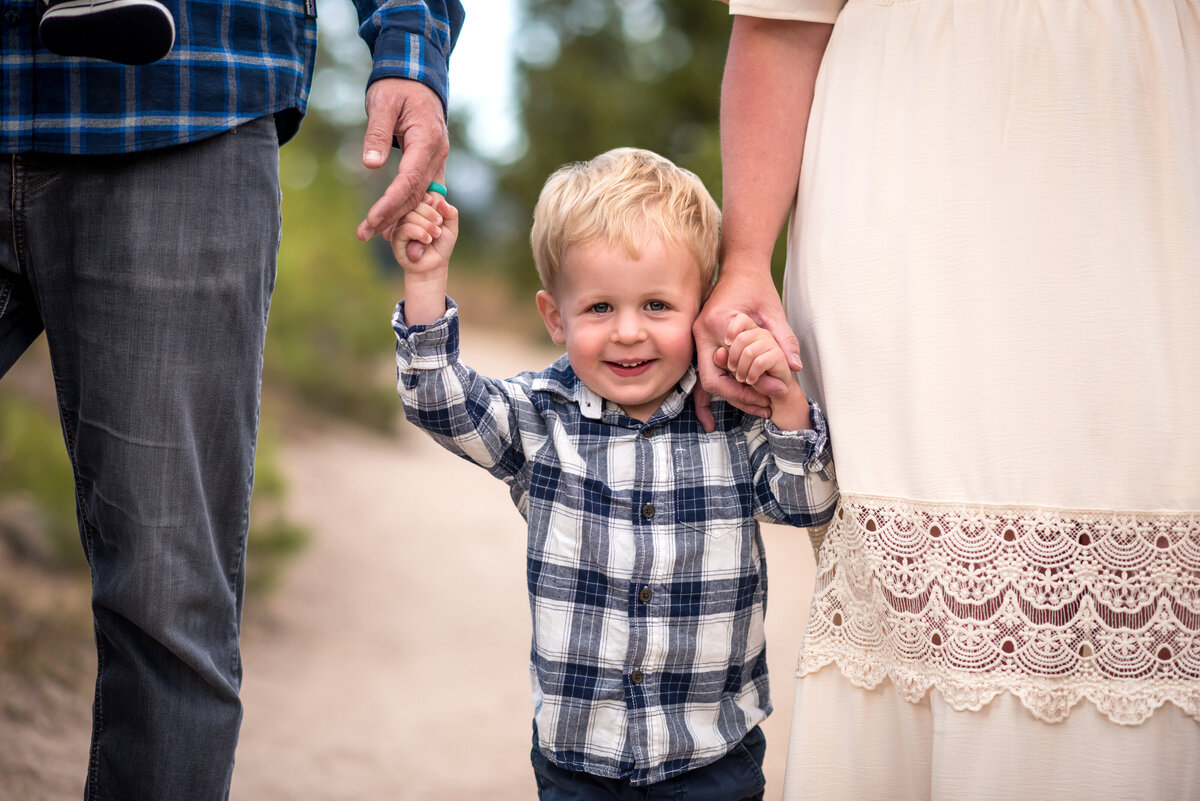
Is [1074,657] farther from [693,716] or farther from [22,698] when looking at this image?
[22,698]

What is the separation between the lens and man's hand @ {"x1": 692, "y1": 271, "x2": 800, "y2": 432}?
1547 mm

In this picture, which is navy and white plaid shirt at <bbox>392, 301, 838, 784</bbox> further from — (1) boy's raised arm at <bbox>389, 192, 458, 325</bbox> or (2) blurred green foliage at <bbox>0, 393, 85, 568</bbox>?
(2) blurred green foliage at <bbox>0, 393, 85, 568</bbox>

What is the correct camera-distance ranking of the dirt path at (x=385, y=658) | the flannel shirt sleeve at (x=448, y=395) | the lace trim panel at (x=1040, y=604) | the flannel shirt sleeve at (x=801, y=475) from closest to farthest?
the lace trim panel at (x=1040, y=604) → the flannel shirt sleeve at (x=801, y=475) → the flannel shirt sleeve at (x=448, y=395) → the dirt path at (x=385, y=658)

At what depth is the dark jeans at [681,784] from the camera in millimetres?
1644

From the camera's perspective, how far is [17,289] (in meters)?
1.49

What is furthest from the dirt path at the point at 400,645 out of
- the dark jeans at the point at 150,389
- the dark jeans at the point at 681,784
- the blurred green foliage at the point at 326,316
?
the dark jeans at the point at 150,389

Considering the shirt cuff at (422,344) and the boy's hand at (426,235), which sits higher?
the boy's hand at (426,235)

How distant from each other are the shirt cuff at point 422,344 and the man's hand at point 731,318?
385 mm

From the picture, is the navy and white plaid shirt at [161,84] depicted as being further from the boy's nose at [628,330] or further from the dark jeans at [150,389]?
the boy's nose at [628,330]

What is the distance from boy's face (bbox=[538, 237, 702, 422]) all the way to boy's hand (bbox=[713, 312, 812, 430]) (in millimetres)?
130

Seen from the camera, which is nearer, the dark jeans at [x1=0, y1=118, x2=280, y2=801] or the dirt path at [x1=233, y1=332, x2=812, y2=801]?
the dark jeans at [x1=0, y1=118, x2=280, y2=801]

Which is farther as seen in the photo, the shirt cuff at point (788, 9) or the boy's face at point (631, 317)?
Answer: the boy's face at point (631, 317)

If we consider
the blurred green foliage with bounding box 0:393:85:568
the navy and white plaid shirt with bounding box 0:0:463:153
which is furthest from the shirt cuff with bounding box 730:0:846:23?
the blurred green foliage with bounding box 0:393:85:568

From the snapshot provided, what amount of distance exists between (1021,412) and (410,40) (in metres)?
1.03
